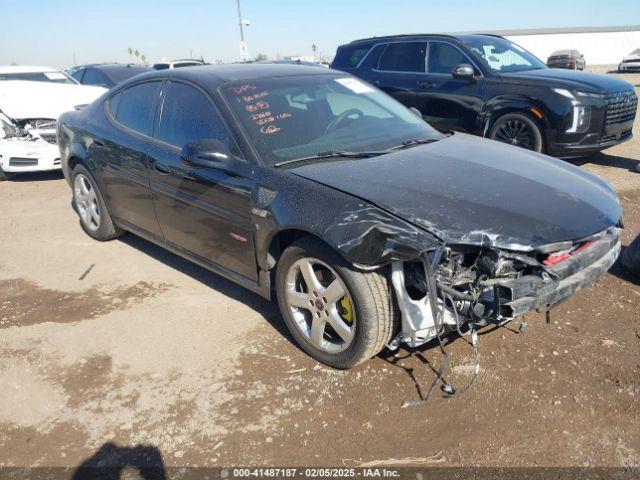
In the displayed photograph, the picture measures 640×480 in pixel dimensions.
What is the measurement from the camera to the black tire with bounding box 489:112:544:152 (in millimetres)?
6383

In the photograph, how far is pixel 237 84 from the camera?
356cm

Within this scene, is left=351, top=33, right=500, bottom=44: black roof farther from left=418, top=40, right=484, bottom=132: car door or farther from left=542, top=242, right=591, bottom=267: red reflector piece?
left=542, top=242, right=591, bottom=267: red reflector piece

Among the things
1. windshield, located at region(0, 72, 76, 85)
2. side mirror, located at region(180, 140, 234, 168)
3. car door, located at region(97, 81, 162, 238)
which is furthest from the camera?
windshield, located at region(0, 72, 76, 85)

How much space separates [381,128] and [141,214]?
6.61 ft

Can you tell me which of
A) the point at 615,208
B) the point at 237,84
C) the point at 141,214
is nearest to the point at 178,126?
the point at 237,84

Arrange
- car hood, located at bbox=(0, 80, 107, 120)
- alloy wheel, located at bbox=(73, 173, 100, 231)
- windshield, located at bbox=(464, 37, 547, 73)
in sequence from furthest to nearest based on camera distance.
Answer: car hood, located at bbox=(0, 80, 107, 120) < windshield, located at bbox=(464, 37, 547, 73) < alloy wheel, located at bbox=(73, 173, 100, 231)

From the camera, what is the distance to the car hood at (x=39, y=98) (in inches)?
313

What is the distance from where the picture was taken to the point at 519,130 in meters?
6.55

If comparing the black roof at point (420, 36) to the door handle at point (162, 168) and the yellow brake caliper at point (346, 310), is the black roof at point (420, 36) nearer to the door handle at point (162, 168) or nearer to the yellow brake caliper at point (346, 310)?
the door handle at point (162, 168)

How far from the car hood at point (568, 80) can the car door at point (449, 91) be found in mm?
453

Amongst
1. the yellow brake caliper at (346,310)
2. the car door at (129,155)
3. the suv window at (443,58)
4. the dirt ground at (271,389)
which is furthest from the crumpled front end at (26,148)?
the yellow brake caliper at (346,310)

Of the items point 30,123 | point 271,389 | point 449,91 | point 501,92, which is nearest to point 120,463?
point 271,389

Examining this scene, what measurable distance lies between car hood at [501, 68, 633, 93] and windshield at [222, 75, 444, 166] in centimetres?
317

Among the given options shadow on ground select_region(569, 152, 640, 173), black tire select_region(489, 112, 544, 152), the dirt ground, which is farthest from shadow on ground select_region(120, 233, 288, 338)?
shadow on ground select_region(569, 152, 640, 173)
